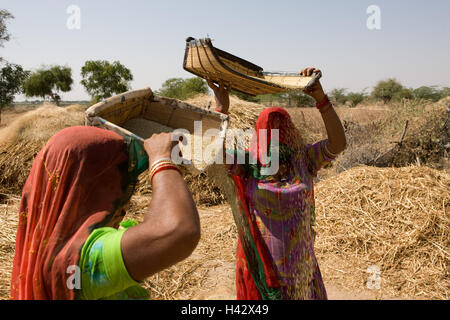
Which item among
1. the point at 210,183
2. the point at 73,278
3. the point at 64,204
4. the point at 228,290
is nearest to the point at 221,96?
the point at 64,204

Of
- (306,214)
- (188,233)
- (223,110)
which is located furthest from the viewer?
(223,110)

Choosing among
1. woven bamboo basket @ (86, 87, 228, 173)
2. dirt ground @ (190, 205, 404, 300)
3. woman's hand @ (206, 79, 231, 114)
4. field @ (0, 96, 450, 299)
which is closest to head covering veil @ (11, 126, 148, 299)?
woven bamboo basket @ (86, 87, 228, 173)

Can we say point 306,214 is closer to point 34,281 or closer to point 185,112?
point 185,112

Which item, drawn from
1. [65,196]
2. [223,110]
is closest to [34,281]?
[65,196]

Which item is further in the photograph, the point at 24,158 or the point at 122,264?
the point at 24,158

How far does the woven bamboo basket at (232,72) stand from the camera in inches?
79.9

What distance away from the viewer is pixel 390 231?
4.54m

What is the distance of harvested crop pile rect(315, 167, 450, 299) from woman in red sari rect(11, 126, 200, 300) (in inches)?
152

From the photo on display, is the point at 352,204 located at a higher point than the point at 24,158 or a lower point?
lower

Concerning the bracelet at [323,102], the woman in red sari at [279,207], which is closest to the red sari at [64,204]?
the woman in red sari at [279,207]

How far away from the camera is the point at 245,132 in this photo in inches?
282

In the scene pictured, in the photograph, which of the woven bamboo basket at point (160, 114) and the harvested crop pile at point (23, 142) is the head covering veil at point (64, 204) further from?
the harvested crop pile at point (23, 142)

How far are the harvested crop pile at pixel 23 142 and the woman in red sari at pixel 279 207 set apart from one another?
579 centimetres

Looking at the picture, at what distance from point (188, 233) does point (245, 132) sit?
640cm
